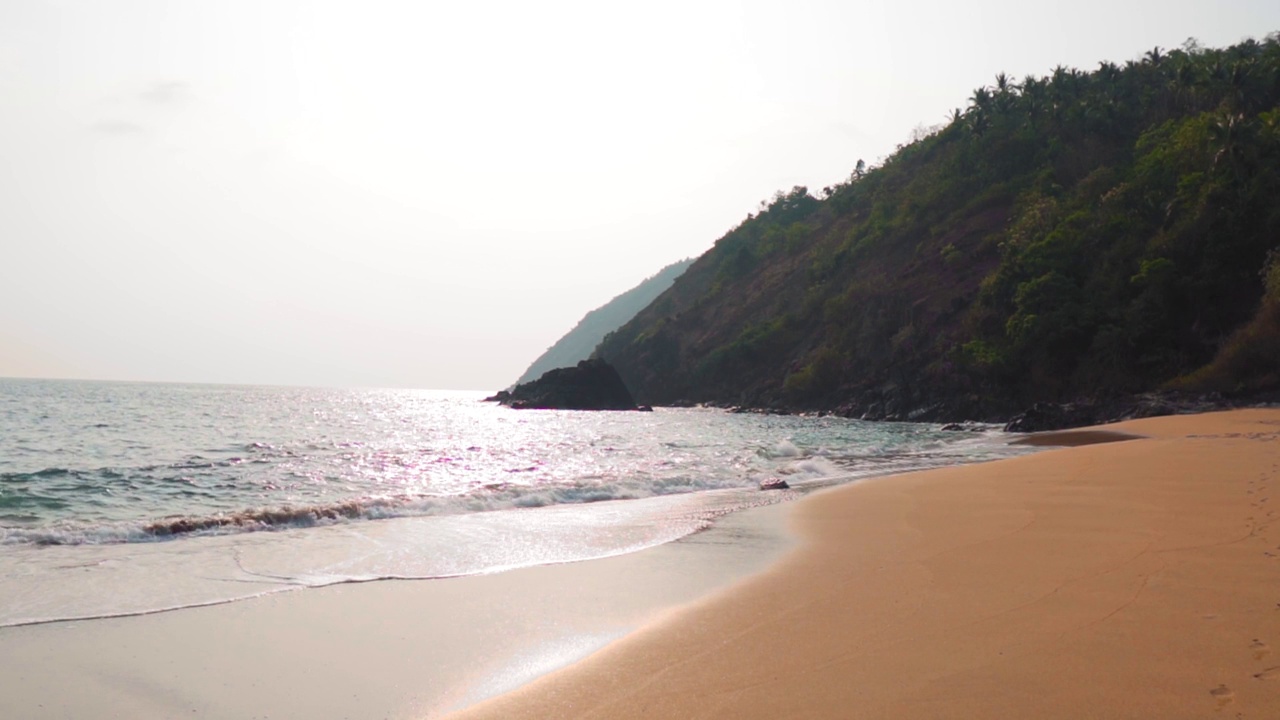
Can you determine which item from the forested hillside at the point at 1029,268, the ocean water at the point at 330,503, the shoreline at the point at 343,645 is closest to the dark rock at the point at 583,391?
the forested hillside at the point at 1029,268

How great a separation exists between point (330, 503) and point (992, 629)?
1319 cm

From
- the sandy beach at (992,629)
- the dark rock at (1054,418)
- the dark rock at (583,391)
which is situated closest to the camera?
the sandy beach at (992,629)

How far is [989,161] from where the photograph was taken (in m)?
83.8

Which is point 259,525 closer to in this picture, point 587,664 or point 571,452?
point 587,664

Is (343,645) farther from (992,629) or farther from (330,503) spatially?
(330,503)

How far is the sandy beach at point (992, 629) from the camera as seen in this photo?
162 inches

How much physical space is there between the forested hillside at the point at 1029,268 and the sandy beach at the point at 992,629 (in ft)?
124

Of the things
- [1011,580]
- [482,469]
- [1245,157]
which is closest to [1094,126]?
[1245,157]

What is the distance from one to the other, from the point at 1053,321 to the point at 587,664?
5520 centimetres

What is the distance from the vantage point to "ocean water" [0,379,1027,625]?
909cm

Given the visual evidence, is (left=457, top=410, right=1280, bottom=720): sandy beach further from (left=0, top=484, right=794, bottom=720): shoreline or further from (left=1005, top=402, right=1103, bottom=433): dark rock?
(left=1005, top=402, right=1103, bottom=433): dark rock

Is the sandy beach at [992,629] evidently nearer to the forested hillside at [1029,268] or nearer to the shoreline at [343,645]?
the shoreline at [343,645]

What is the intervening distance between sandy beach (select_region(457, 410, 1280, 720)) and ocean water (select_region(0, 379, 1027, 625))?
13.2 ft

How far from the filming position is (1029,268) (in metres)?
56.8
